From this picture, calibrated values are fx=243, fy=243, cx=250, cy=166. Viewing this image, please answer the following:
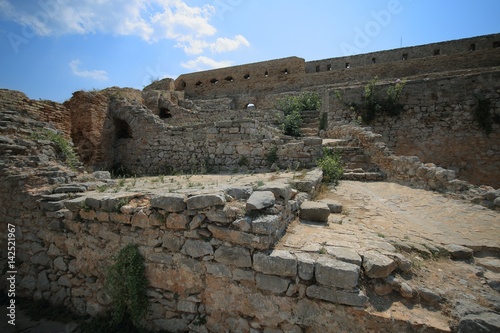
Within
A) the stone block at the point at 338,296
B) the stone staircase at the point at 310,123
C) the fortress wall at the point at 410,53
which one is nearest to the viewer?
the stone block at the point at 338,296

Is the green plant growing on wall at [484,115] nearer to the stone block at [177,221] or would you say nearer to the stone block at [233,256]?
the stone block at [233,256]

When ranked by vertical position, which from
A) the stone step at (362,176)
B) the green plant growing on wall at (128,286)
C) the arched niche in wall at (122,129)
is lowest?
the green plant growing on wall at (128,286)

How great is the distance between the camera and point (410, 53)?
1756 cm

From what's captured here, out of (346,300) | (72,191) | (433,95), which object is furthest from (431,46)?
(72,191)

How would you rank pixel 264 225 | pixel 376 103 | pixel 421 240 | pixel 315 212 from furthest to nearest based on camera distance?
1. pixel 376 103
2. pixel 315 212
3. pixel 421 240
4. pixel 264 225

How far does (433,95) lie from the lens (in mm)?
10234

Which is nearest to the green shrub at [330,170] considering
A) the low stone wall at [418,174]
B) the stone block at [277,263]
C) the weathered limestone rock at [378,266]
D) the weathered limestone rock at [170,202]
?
the low stone wall at [418,174]

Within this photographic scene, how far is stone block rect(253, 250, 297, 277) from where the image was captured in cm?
268

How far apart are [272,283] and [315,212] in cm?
152

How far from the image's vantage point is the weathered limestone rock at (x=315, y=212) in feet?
12.7

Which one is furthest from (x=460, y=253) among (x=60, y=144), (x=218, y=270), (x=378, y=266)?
(x=60, y=144)

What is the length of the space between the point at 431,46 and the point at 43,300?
77.3ft

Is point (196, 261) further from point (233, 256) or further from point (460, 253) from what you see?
point (460, 253)

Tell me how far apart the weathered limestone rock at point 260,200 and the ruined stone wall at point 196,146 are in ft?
11.6
